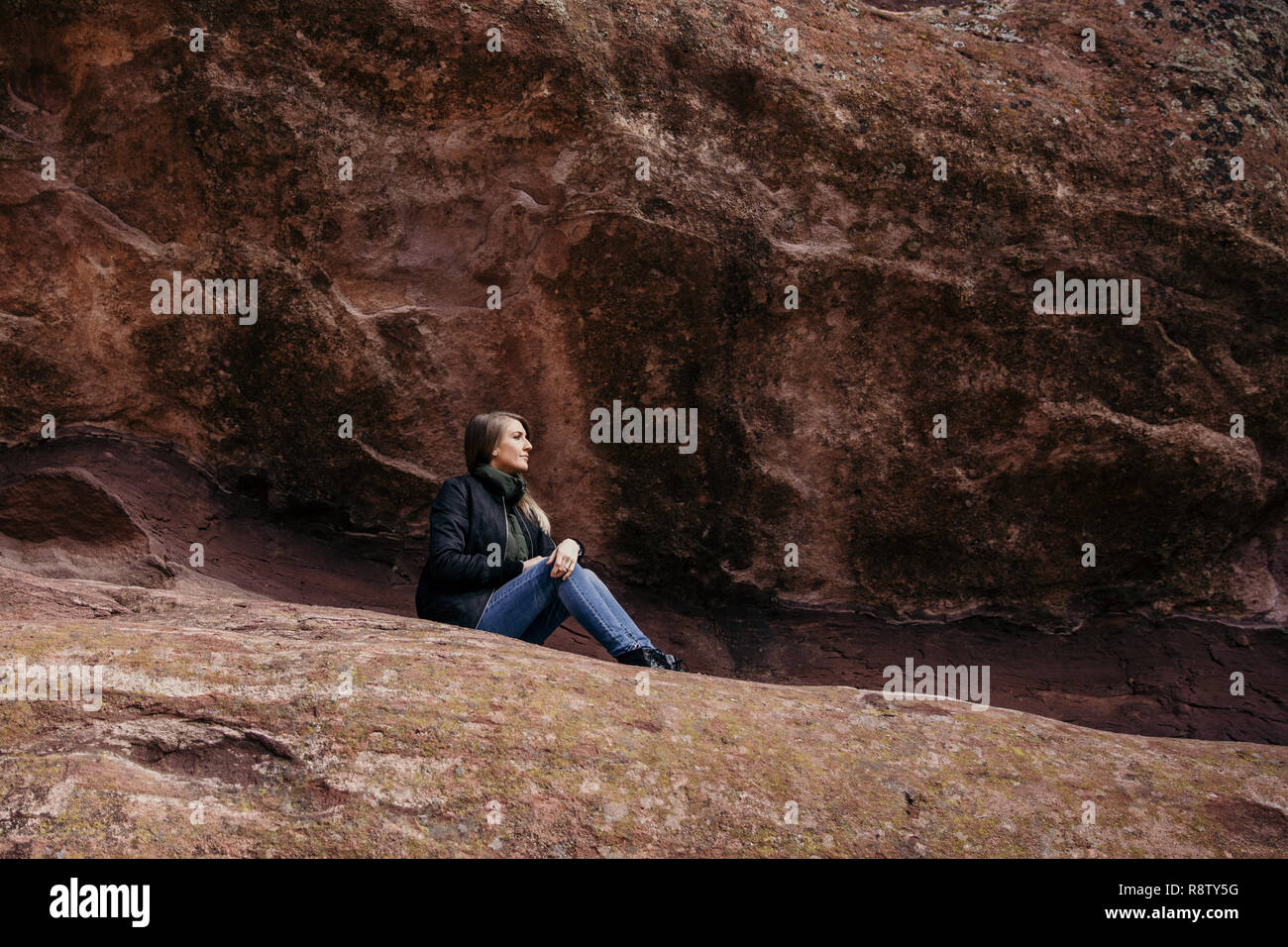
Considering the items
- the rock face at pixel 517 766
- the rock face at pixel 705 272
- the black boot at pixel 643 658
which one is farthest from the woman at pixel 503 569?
the rock face at pixel 705 272

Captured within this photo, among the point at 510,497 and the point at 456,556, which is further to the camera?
the point at 510,497

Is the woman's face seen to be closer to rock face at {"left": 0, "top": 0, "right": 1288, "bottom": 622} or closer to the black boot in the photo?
rock face at {"left": 0, "top": 0, "right": 1288, "bottom": 622}

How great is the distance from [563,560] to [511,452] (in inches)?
29.9

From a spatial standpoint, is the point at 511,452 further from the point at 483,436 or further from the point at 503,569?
the point at 503,569

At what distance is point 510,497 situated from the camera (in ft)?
17.0

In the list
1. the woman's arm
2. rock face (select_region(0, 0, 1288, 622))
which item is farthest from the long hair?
rock face (select_region(0, 0, 1288, 622))

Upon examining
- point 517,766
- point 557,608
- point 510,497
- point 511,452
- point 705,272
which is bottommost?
point 517,766

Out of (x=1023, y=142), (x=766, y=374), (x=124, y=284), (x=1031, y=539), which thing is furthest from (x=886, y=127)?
(x=124, y=284)

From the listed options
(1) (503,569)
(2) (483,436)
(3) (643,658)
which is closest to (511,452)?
(2) (483,436)

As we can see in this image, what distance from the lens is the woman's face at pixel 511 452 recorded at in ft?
17.2

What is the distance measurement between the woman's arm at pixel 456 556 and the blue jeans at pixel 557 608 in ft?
0.24

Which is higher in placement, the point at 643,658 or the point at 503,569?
the point at 503,569

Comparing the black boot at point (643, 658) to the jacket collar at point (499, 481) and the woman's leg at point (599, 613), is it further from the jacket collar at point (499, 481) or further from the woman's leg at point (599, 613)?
the jacket collar at point (499, 481)

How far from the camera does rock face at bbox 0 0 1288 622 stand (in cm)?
573
